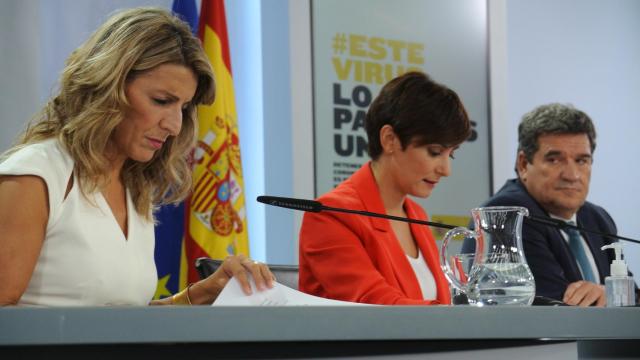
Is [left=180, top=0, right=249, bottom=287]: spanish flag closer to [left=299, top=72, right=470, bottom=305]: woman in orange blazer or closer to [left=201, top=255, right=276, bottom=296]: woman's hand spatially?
[left=299, top=72, right=470, bottom=305]: woman in orange blazer

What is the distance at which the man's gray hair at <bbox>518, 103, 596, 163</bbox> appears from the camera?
9.59 ft

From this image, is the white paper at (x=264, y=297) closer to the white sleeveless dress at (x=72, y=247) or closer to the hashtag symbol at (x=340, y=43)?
the white sleeveless dress at (x=72, y=247)

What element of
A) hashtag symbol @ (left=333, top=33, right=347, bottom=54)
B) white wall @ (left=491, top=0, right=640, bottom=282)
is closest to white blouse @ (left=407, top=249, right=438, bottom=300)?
hashtag symbol @ (left=333, top=33, right=347, bottom=54)

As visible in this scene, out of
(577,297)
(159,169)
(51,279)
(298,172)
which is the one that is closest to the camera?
(51,279)

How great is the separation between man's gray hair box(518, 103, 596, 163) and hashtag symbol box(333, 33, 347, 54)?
1.19 meters

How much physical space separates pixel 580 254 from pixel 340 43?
5.28 ft

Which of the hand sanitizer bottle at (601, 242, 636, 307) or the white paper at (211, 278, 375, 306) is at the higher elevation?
the white paper at (211, 278, 375, 306)

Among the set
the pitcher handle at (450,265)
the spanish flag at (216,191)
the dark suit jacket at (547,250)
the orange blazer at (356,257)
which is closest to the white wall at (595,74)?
the dark suit jacket at (547,250)

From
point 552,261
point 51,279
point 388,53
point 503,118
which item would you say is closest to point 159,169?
point 51,279

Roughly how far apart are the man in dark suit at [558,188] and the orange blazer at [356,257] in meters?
0.57

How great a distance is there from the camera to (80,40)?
3.33 meters

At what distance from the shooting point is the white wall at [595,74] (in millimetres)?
4840

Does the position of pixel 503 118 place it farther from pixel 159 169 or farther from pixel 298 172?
pixel 159 169

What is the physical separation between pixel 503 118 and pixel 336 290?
100 inches
